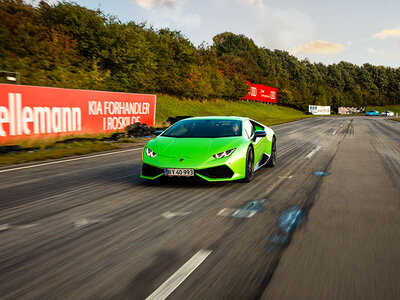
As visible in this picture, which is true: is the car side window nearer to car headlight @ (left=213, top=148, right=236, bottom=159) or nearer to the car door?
the car door

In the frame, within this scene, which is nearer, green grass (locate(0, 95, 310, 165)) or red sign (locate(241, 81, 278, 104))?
green grass (locate(0, 95, 310, 165))

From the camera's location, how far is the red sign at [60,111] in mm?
13125

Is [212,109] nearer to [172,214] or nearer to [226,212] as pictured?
[226,212]

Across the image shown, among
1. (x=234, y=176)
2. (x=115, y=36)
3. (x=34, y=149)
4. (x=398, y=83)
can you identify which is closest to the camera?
(x=234, y=176)

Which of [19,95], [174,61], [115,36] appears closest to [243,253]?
[19,95]

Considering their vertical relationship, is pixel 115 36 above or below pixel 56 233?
above

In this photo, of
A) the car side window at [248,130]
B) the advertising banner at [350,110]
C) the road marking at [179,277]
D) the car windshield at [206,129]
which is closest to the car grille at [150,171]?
the car windshield at [206,129]

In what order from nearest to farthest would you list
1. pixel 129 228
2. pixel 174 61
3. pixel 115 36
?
pixel 129 228
pixel 115 36
pixel 174 61

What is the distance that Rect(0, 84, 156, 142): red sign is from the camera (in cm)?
1312

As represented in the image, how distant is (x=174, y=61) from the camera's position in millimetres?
48062

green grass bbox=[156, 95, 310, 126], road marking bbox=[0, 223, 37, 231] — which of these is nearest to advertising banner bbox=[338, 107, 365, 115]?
green grass bbox=[156, 95, 310, 126]

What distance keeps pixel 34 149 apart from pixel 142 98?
956 cm

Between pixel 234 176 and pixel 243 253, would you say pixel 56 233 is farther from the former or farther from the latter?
pixel 234 176

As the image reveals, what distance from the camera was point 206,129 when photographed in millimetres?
7832
